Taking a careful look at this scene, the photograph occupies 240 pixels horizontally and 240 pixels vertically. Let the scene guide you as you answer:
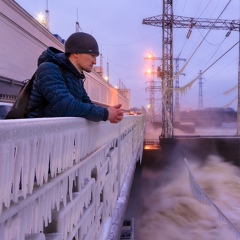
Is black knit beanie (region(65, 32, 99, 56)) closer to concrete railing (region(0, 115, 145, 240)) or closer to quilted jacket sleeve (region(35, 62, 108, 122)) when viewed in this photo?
quilted jacket sleeve (region(35, 62, 108, 122))

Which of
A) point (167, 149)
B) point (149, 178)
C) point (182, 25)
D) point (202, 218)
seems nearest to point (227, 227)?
point (202, 218)

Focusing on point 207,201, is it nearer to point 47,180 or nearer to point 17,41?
point 47,180

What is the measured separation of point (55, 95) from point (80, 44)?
2.06ft

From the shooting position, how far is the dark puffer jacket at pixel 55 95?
6.61 ft

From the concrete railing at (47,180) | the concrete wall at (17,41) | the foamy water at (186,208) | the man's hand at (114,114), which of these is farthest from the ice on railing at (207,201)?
the concrete wall at (17,41)

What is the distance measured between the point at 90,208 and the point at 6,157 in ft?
4.64

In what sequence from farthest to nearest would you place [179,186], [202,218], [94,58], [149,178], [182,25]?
1. [182,25]
2. [149,178]
3. [179,186]
4. [202,218]
5. [94,58]

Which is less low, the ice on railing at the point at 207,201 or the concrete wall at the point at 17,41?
the concrete wall at the point at 17,41

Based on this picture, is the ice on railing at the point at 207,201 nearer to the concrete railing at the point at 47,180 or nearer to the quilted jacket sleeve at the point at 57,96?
the concrete railing at the point at 47,180

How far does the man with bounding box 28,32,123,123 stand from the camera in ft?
6.64

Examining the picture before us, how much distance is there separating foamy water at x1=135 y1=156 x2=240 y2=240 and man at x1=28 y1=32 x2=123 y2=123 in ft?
17.5

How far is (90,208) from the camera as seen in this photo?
220 centimetres

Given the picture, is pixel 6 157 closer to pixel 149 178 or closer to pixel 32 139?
pixel 32 139

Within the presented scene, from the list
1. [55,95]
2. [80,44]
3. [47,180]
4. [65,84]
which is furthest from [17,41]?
[47,180]
